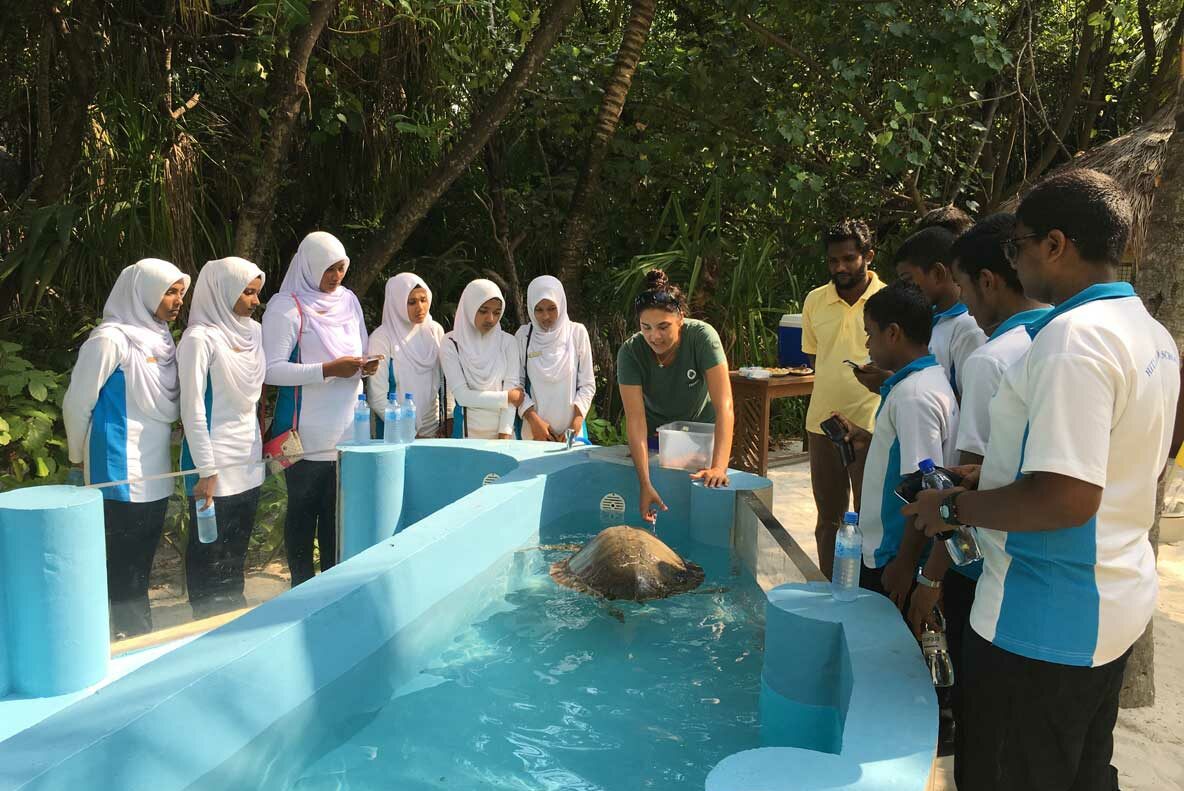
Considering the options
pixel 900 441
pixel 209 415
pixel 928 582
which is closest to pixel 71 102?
pixel 209 415

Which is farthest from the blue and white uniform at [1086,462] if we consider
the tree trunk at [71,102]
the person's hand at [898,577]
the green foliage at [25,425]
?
the tree trunk at [71,102]

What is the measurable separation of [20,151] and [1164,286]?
22.9 feet

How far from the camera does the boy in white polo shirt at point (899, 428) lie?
241 cm

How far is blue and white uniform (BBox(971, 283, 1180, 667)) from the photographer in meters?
1.63

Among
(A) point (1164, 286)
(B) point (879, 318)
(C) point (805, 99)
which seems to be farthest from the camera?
(C) point (805, 99)

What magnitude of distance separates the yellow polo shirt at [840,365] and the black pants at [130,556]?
2.54 meters

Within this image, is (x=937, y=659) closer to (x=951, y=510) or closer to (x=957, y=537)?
(x=957, y=537)

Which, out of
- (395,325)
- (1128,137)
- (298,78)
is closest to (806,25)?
(1128,137)

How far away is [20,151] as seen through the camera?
6.60m

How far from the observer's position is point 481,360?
4.71 m

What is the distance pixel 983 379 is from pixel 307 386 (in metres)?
3.02

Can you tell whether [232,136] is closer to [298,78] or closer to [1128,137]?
[298,78]

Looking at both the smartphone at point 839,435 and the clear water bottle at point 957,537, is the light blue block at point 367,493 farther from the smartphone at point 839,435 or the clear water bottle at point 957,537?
the clear water bottle at point 957,537

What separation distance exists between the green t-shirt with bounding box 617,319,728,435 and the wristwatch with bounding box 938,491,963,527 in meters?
1.99
